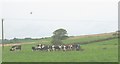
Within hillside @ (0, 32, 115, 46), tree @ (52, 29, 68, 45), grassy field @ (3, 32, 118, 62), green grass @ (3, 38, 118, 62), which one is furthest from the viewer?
tree @ (52, 29, 68, 45)

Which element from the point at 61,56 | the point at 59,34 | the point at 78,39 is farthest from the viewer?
the point at 59,34

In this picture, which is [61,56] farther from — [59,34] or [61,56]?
[59,34]

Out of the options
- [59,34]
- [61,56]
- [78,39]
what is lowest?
[61,56]

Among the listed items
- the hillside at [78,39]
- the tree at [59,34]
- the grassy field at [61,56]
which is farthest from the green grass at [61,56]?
the tree at [59,34]

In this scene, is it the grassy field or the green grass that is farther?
the grassy field

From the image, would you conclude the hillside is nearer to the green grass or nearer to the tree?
the tree

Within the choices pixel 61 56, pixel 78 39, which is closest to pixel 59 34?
pixel 78 39

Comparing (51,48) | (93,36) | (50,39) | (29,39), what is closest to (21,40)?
(29,39)

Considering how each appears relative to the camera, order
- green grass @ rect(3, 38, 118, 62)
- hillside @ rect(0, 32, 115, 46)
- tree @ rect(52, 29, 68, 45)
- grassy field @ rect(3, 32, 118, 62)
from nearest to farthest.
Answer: green grass @ rect(3, 38, 118, 62), grassy field @ rect(3, 32, 118, 62), hillside @ rect(0, 32, 115, 46), tree @ rect(52, 29, 68, 45)

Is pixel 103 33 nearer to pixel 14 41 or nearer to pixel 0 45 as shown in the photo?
pixel 14 41

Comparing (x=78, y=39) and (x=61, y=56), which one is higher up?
(x=78, y=39)

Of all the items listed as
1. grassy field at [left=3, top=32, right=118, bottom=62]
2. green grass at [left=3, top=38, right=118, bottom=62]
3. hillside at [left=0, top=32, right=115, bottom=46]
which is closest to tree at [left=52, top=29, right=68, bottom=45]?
hillside at [left=0, top=32, right=115, bottom=46]

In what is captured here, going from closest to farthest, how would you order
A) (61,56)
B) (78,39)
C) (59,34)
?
1. (61,56)
2. (78,39)
3. (59,34)

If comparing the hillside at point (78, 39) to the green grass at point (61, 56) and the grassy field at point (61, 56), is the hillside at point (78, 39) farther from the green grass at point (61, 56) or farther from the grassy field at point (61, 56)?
the green grass at point (61, 56)
